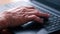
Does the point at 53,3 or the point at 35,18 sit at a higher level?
the point at 53,3

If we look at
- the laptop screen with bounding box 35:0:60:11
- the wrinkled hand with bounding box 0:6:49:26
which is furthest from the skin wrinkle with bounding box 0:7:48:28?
the laptop screen with bounding box 35:0:60:11

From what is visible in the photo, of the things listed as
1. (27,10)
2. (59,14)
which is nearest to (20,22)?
(27,10)

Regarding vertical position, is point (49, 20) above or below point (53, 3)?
below

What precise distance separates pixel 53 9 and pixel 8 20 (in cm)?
30

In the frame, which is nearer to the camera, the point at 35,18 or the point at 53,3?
the point at 35,18

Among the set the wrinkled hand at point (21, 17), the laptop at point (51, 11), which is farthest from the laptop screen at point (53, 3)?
the wrinkled hand at point (21, 17)

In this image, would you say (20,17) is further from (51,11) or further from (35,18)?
(51,11)

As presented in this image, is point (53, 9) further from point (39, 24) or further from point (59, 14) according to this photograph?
point (39, 24)

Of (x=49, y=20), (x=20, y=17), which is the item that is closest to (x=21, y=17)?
(x=20, y=17)

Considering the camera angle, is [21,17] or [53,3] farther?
[53,3]

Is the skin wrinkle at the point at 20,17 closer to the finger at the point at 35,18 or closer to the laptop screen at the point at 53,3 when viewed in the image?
the finger at the point at 35,18

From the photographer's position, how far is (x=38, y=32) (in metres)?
0.51

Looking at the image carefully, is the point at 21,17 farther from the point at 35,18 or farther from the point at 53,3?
the point at 53,3

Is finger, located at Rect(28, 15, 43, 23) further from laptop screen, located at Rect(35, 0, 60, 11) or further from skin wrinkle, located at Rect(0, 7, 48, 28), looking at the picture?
laptop screen, located at Rect(35, 0, 60, 11)
